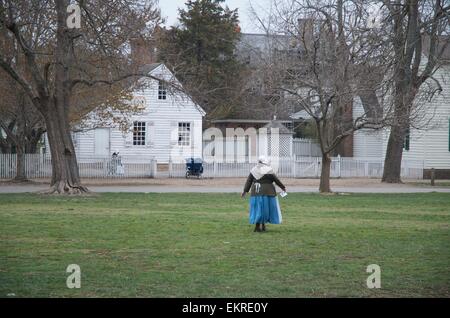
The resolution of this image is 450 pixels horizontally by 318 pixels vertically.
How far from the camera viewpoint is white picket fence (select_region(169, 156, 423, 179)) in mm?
44531

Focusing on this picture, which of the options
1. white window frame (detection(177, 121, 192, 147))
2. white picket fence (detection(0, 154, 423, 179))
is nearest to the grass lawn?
white picket fence (detection(0, 154, 423, 179))

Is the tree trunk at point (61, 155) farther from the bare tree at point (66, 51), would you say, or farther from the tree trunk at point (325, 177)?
the tree trunk at point (325, 177)

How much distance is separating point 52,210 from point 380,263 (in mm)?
12072

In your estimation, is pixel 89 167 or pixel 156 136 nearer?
pixel 89 167

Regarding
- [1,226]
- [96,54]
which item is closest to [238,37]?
[96,54]

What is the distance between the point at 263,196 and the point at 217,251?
10.3ft

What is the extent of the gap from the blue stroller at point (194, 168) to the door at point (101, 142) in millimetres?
8917

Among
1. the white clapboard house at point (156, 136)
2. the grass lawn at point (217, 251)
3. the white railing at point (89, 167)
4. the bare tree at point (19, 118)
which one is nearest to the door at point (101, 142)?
the white clapboard house at point (156, 136)

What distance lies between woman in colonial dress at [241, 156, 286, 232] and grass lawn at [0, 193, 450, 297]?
0.45m

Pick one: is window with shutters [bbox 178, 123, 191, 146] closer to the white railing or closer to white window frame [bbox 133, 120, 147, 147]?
white window frame [bbox 133, 120, 147, 147]

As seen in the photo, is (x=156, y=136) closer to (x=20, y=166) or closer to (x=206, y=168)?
(x=206, y=168)

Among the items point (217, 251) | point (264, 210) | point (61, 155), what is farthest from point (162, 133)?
point (217, 251)

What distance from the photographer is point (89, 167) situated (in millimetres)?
43594
